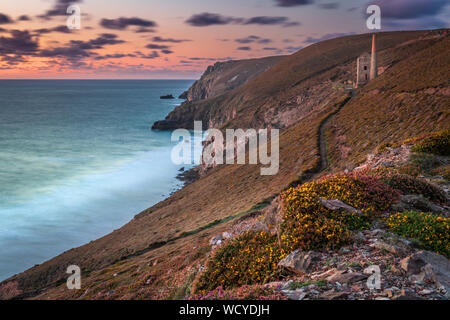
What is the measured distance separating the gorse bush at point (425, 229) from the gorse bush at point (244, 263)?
3.23 metres

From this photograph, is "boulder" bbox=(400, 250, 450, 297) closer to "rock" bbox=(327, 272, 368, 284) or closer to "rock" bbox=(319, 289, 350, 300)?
"rock" bbox=(327, 272, 368, 284)

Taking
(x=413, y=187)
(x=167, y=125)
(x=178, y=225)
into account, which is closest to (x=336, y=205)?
(x=413, y=187)

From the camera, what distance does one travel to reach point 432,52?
167 feet

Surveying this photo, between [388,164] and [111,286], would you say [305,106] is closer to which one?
[388,164]

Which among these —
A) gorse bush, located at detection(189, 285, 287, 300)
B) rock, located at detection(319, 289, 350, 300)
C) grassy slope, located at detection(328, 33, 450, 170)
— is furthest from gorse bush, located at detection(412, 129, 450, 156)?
gorse bush, located at detection(189, 285, 287, 300)

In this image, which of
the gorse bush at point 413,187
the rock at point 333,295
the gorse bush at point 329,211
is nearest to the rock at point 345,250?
the gorse bush at point 329,211

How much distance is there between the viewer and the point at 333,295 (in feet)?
19.6

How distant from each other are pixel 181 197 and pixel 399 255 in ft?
108

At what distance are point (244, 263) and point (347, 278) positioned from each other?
3.56 m

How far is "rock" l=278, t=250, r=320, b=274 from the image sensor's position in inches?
299

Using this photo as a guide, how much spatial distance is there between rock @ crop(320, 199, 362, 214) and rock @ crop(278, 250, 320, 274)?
1.73 meters

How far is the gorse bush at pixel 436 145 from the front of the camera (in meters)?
16.7

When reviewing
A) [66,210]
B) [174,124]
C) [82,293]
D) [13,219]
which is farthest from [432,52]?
[174,124]

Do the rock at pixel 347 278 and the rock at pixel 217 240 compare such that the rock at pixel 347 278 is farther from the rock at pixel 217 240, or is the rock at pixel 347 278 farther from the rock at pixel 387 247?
the rock at pixel 217 240
